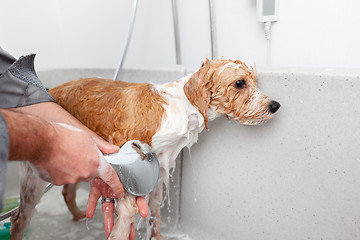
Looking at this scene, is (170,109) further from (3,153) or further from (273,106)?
(3,153)

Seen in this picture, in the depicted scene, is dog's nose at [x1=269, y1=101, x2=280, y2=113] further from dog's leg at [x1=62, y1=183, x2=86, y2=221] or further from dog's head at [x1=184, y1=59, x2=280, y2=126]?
dog's leg at [x1=62, y1=183, x2=86, y2=221]

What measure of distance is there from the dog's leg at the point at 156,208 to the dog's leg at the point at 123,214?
0.18m

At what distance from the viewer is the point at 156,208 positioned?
40.4 inches

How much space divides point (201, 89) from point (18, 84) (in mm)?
448

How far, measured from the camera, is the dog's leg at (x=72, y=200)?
47.6 inches

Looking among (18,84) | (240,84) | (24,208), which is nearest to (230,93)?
(240,84)

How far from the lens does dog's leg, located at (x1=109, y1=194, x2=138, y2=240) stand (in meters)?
0.81

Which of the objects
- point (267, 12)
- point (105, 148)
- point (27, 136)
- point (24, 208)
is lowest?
point (24, 208)

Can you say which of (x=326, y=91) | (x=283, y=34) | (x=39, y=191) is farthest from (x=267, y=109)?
(x=39, y=191)

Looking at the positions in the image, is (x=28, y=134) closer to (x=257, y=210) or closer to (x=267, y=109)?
(x=267, y=109)

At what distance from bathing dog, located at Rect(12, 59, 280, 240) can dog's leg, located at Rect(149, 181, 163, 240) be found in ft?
0.34

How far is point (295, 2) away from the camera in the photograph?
1084 millimetres

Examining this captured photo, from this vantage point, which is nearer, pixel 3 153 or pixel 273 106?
pixel 3 153

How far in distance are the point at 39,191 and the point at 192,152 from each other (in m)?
0.46
